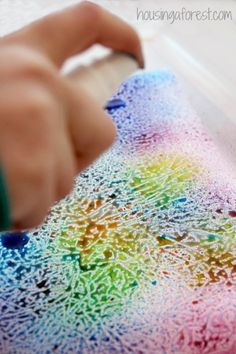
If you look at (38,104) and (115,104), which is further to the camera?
(115,104)

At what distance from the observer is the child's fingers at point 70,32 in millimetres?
359

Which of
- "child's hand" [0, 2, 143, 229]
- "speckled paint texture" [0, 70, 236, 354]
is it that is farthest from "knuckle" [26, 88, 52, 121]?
"speckled paint texture" [0, 70, 236, 354]

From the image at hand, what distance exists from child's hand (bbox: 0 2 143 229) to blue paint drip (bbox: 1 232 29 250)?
0.24 meters

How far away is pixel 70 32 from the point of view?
37 centimetres

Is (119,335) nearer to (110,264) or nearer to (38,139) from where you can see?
(110,264)

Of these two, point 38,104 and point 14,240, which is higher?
point 38,104

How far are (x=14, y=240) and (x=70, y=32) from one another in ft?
0.88

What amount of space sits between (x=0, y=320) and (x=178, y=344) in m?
0.16

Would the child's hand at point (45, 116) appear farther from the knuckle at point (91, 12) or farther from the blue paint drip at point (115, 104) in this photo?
the blue paint drip at point (115, 104)

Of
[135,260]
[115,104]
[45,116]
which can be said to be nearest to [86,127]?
[45,116]

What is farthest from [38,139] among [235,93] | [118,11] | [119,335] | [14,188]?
[118,11]

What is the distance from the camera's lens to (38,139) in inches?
11.4

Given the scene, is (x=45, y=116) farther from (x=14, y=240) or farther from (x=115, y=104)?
(x=115, y=104)

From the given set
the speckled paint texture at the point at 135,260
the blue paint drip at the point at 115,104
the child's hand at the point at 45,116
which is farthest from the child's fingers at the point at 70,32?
the blue paint drip at the point at 115,104
